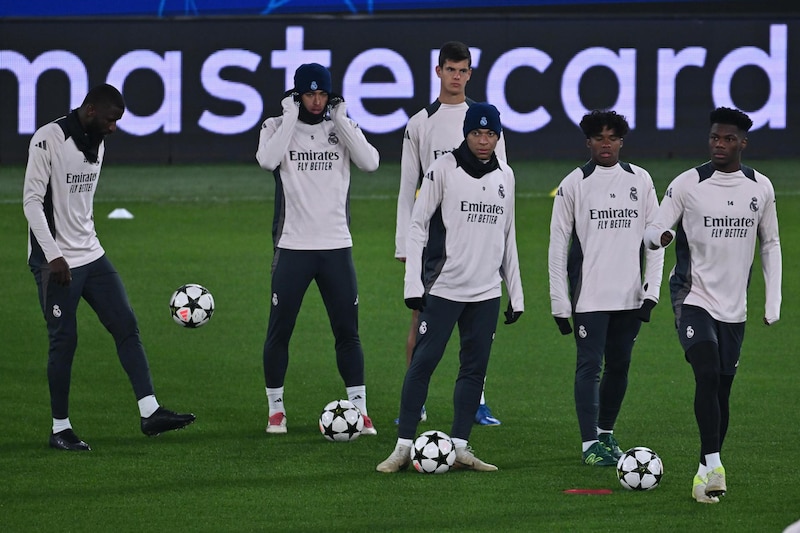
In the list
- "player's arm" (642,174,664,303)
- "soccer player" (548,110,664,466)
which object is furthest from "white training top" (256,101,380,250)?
"player's arm" (642,174,664,303)

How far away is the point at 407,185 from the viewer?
9.88 m

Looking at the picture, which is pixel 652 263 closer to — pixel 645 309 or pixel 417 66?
pixel 645 309

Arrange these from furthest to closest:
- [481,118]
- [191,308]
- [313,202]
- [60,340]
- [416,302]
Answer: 1. [191,308]
2. [313,202]
3. [60,340]
4. [481,118]
5. [416,302]

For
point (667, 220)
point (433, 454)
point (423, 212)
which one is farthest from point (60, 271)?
point (667, 220)

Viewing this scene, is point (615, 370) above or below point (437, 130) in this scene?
below

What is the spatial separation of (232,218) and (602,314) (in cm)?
1121

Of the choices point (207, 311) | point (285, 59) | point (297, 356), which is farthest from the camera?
point (285, 59)

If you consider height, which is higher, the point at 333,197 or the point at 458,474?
the point at 333,197

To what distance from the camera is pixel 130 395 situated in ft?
35.7

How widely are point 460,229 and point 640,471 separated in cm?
171

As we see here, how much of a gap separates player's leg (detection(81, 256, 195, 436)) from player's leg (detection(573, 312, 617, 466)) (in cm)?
248

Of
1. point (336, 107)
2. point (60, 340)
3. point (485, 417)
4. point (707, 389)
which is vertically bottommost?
point (485, 417)

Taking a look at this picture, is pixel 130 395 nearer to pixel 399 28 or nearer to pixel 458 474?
pixel 458 474

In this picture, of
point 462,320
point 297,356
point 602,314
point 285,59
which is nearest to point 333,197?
point 462,320
